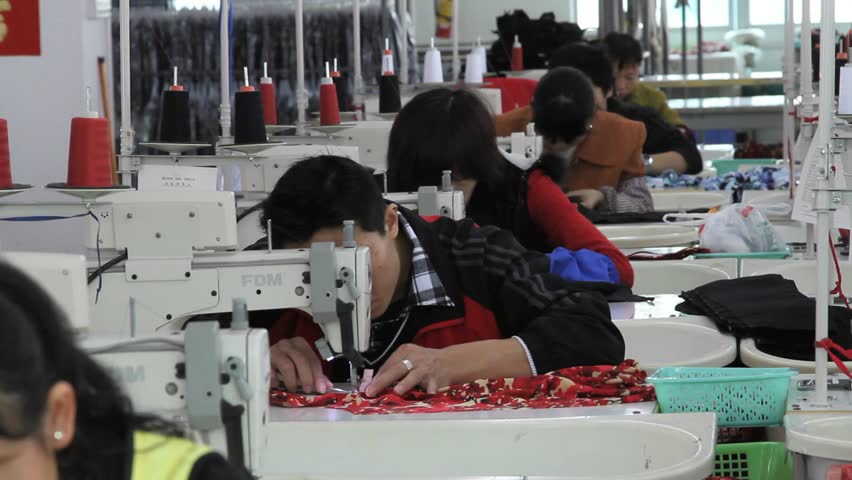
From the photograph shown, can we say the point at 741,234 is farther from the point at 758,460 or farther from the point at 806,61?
the point at 758,460

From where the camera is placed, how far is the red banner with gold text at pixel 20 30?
584 cm

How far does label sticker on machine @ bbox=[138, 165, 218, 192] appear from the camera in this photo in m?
2.36

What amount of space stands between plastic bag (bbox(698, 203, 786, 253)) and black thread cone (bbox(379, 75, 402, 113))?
998 mm

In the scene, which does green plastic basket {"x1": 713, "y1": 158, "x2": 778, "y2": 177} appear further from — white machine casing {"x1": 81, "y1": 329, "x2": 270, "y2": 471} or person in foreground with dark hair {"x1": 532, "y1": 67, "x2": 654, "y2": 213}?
white machine casing {"x1": 81, "y1": 329, "x2": 270, "y2": 471}

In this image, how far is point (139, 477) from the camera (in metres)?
1.15

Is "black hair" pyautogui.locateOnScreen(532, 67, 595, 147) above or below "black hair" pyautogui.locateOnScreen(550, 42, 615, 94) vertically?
below

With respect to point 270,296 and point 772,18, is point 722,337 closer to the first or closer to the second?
point 270,296

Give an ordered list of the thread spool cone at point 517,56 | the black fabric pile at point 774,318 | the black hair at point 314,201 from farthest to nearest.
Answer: the thread spool cone at point 517,56, the black fabric pile at point 774,318, the black hair at point 314,201

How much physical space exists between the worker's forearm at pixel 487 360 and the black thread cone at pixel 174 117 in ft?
2.70

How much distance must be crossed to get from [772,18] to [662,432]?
11.3 metres

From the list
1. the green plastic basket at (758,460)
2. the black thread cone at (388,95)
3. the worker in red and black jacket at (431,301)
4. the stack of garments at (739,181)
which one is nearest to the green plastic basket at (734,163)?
the stack of garments at (739,181)

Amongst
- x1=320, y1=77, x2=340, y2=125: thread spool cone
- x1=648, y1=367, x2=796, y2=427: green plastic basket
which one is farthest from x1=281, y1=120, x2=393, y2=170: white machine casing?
x1=648, y1=367, x2=796, y2=427: green plastic basket

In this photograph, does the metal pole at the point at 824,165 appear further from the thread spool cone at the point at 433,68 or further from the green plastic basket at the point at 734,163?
the green plastic basket at the point at 734,163

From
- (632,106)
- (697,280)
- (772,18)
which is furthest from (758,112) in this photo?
(697,280)
